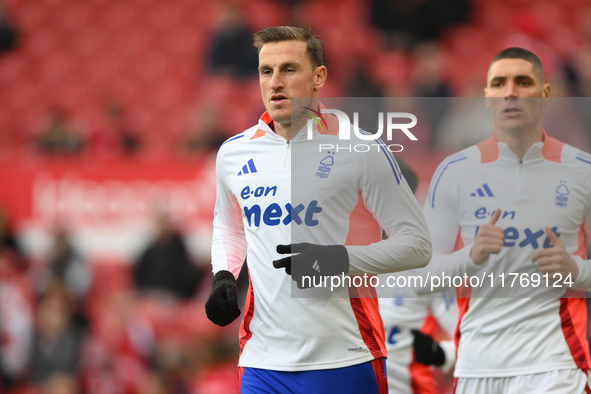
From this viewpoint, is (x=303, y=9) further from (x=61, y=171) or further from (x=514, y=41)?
(x=61, y=171)

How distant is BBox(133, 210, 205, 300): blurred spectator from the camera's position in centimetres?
920

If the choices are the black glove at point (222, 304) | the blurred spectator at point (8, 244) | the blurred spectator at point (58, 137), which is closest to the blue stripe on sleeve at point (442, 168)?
the black glove at point (222, 304)

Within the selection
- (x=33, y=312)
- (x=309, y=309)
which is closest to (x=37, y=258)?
(x=33, y=312)

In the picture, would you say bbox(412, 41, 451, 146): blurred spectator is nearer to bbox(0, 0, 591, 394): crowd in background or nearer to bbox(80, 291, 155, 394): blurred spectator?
bbox(0, 0, 591, 394): crowd in background

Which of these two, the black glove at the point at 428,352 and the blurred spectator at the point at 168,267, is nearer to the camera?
the black glove at the point at 428,352

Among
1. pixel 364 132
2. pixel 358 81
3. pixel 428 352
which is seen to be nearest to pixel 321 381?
pixel 364 132

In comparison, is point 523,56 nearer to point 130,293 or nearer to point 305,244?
point 305,244

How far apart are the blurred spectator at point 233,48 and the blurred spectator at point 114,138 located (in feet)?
5.90

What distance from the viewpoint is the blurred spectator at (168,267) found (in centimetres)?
920

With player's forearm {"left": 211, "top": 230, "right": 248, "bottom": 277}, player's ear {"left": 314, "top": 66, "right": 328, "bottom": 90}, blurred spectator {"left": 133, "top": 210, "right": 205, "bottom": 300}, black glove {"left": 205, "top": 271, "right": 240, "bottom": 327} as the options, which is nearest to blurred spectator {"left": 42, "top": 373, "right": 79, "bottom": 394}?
blurred spectator {"left": 133, "top": 210, "right": 205, "bottom": 300}

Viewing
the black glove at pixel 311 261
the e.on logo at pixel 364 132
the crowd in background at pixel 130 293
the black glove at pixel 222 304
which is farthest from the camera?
the crowd in background at pixel 130 293

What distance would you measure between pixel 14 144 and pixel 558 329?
959 centimetres

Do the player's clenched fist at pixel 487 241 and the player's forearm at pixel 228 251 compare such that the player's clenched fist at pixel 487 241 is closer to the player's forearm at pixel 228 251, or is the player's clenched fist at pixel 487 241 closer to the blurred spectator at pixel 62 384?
the player's forearm at pixel 228 251

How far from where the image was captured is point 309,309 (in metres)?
3.92
